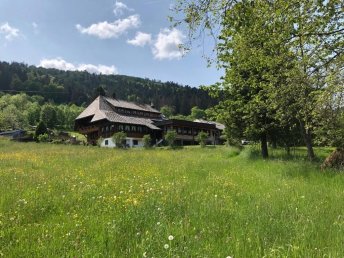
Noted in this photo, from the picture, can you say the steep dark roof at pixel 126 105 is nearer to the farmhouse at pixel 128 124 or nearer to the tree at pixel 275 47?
the farmhouse at pixel 128 124

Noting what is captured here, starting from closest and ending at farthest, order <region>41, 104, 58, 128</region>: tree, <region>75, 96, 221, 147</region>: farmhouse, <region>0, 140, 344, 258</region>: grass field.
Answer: <region>0, 140, 344, 258</region>: grass field, <region>75, 96, 221, 147</region>: farmhouse, <region>41, 104, 58, 128</region>: tree

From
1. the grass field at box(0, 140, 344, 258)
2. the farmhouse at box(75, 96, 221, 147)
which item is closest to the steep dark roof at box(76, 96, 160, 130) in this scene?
the farmhouse at box(75, 96, 221, 147)

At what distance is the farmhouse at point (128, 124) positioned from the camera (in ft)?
242

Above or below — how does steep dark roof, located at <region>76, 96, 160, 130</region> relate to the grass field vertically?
above

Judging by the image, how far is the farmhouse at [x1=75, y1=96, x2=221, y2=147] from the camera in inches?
2904

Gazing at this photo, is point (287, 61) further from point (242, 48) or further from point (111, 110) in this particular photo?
point (111, 110)

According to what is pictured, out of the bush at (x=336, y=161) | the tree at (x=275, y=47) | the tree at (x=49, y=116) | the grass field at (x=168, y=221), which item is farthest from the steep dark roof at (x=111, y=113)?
the grass field at (x=168, y=221)

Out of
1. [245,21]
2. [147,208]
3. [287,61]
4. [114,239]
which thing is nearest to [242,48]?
[287,61]

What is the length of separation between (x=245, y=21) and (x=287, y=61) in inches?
356

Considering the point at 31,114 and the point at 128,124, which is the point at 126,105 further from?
the point at 31,114

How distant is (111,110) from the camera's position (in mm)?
79875

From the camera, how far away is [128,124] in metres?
75.4

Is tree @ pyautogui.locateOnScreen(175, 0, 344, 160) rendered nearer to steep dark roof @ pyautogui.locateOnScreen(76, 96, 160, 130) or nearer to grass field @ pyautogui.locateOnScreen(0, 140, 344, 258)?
grass field @ pyautogui.locateOnScreen(0, 140, 344, 258)

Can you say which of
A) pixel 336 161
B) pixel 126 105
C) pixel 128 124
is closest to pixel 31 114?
pixel 126 105
